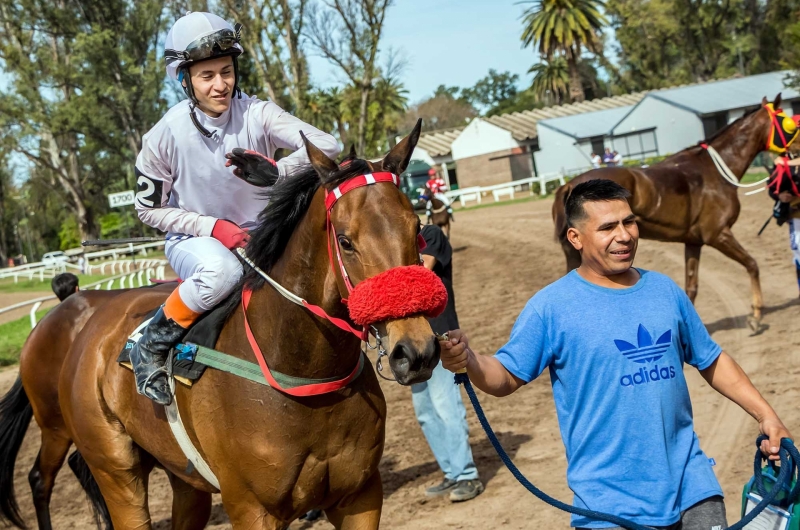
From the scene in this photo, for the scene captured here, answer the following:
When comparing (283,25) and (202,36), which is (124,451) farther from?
(283,25)

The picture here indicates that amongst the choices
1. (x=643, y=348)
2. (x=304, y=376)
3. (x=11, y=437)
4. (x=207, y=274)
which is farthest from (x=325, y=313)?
(x=11, y=437)

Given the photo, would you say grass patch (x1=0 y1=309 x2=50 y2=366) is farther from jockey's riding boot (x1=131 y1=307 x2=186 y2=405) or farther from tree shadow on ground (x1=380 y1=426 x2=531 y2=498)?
jockey's riding boot (x1=131 y1=307 x2=186 y2=405)

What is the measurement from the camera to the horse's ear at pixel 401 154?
9.71ft

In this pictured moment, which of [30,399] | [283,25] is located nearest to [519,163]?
[283,25]

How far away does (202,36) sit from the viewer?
3.70 metres

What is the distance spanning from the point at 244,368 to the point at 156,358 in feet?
1.90

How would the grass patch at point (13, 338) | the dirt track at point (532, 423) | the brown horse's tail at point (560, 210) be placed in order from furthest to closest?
1. the grass patch at point (13, 338)
2. the brown horse's tail at point (560, 210)
3. the dirt track at point (532, 423)

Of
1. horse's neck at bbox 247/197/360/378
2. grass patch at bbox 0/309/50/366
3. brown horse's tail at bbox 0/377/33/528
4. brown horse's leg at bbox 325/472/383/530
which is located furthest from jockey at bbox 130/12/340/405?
grass patch at bbox 0/309/50/366

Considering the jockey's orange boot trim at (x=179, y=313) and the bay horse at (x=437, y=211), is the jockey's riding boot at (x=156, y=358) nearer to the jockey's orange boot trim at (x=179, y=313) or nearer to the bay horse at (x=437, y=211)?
the jockey's orange boot trim at (x=179, y=313)

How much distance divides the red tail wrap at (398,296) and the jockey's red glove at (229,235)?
1292 millimetres

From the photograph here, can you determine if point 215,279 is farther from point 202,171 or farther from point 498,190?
point 498,190

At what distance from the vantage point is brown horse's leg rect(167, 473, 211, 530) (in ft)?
15.0

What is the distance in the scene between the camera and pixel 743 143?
1033 cm

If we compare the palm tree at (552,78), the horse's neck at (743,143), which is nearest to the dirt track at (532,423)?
the horse's neck at (743,143)
